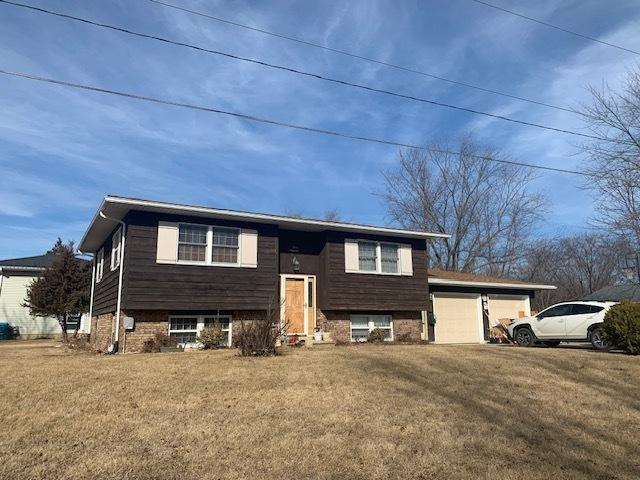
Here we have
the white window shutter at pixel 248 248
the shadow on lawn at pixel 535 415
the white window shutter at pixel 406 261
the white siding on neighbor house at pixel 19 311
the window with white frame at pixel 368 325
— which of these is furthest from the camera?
the white siding on neighbor house at pixel 19 311

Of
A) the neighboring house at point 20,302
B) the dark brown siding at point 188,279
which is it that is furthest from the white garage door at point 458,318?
the neighboring house at point 20,302

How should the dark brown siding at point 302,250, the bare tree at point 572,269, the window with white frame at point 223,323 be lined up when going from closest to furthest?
1. the window with white frame at point 223,323
2. the dark brown siding at point 302,250
3. the bare tree at point 572,269

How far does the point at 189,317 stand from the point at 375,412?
9734 millimetres

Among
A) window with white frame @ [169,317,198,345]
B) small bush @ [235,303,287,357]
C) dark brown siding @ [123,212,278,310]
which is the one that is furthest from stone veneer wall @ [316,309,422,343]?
small bush @ [235,303,287,357]

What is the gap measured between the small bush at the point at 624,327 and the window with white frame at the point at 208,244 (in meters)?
10.5

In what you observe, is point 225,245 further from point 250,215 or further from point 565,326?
point 565,326

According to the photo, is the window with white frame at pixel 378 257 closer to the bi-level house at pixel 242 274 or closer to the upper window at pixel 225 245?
the bi-level house at pixel 242 274

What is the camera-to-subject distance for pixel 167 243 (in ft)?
47.7

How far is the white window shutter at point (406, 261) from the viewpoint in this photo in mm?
18719

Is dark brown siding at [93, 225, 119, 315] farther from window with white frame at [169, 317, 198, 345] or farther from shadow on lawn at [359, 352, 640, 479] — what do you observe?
shadow on lawn at [359, 352, 640, 479]

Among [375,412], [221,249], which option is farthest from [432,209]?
[375,412]

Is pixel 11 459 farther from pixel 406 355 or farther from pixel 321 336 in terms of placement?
pixel 321 336

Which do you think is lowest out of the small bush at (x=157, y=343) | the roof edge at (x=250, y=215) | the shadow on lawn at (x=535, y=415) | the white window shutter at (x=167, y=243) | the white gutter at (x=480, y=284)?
the shadow on lawn at (x=535, y=415)

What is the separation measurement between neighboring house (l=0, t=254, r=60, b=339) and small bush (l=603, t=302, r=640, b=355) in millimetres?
28287
